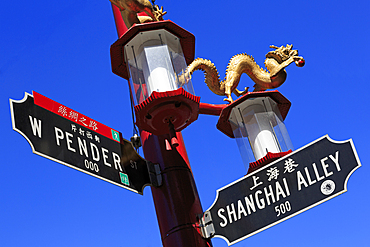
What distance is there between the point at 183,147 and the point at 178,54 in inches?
51.9

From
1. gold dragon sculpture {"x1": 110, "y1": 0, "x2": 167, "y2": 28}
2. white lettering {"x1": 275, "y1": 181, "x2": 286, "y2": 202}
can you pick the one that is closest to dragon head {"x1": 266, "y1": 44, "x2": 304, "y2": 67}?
gold dragon sculpture {"x1": 110, "y1": 0, "x2": 167, "y2": 28}

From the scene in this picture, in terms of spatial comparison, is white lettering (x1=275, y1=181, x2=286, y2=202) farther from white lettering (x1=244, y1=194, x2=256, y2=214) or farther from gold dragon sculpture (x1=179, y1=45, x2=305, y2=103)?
gold dragon sculpture (x1=179, y1=45, x2=305, y2=103)

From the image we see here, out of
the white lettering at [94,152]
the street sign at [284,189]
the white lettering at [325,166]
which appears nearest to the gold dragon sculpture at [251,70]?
the street sign at [284,189]

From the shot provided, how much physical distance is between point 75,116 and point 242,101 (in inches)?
79.5

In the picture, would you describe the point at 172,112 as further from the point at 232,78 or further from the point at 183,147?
the point at 232,78

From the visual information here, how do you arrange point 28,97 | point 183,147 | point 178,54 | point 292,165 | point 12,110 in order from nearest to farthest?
point 12,110
point 28,97
point 292,165
point 178,54
point 183,147

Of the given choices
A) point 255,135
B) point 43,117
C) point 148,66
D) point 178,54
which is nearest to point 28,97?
point 43,117

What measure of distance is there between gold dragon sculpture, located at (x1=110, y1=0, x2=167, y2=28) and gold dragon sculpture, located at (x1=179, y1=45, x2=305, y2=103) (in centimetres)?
101

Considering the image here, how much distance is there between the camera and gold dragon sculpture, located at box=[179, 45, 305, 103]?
6.11m

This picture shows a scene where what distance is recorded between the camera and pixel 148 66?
4.88 meters

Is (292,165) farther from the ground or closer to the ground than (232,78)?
closer to the ground

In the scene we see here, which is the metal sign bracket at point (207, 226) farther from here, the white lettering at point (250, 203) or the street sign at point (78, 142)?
the street sign at point (78, 142)

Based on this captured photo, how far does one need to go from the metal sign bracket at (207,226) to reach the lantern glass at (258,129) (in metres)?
0.78

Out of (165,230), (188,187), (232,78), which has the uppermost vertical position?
(232,78)
